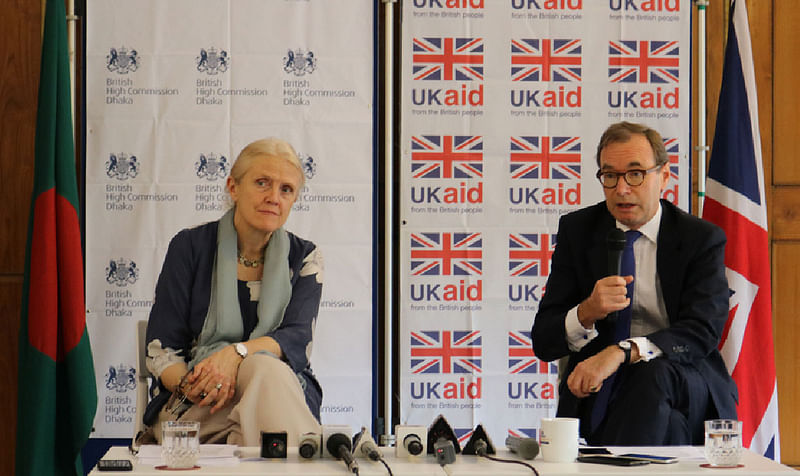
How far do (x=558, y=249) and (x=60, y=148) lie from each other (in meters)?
2.03

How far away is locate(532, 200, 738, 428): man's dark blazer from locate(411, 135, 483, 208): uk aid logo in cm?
110

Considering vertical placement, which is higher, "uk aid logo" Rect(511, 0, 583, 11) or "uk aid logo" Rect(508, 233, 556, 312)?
"uk aid logo" Rect(511, 0, 583, 11)

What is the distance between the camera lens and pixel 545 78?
4.52m

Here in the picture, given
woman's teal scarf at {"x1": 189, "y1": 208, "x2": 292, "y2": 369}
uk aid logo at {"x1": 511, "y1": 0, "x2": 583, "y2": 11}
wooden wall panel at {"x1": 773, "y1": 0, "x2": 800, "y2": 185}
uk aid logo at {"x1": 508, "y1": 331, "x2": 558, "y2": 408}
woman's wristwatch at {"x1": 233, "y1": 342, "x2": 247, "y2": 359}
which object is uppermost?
uk aid logo at {"x1": 511, "y1": 0, "x2": 583, "y2": 11}

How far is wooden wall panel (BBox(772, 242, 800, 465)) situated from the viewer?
464 cm

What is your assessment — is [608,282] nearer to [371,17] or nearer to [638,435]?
[638,435]

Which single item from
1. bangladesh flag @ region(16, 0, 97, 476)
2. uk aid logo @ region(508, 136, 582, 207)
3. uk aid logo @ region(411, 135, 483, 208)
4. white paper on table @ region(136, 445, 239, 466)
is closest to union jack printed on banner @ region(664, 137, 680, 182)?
uk aid logo @ region(508, 136, 582, 207)

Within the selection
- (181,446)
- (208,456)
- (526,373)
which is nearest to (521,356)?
(526,373)

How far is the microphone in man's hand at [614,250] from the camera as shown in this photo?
315cm

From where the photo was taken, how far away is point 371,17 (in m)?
4.45

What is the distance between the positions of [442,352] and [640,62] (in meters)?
1.66

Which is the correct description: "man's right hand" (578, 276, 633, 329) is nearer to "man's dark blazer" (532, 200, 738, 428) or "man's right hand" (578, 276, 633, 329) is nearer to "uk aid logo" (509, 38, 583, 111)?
"man's dark blazer" (532, 200, 738, 428)

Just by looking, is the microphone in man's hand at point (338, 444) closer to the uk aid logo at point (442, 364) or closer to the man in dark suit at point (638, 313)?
the man in dark suit at point (638, 313)

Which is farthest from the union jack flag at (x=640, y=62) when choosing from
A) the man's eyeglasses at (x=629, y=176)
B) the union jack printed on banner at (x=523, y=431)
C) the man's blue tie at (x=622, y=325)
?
the union jack printed on banner at (x=523, y=431)
